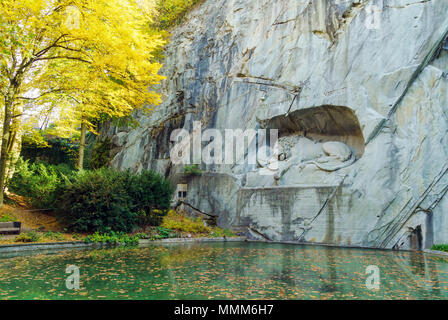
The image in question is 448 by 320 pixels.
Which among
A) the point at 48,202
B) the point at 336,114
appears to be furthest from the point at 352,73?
the point at 48,202

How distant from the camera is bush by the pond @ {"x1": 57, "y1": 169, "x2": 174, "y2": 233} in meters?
10.7

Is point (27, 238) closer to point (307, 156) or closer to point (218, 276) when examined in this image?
point (218, 276)

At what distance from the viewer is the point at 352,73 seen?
12.1 metres

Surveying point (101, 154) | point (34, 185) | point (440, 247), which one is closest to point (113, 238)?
point (34, 185)

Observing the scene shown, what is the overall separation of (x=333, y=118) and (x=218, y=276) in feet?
30.5

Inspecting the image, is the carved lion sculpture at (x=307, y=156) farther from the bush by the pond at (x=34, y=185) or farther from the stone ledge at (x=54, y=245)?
the bush by the pond at (x=34, y=185)

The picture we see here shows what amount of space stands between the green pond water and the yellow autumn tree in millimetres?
5268

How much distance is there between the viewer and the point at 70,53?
33.9ft

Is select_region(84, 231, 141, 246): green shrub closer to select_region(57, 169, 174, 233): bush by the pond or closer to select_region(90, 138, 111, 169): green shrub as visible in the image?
select_region(57, 169, 174, 233): bush by the pond

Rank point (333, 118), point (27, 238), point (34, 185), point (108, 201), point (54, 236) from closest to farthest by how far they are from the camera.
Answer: point (27, 238) < point (54, 236) < point (108, 201) < point (333, 118) < point (34, 185)

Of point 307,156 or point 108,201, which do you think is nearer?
point 108,201

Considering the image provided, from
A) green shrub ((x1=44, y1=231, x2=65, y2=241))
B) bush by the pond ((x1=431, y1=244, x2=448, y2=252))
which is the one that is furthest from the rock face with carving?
Result: green shrub ((x1=44, y1=231, x2=65, y2=241))
